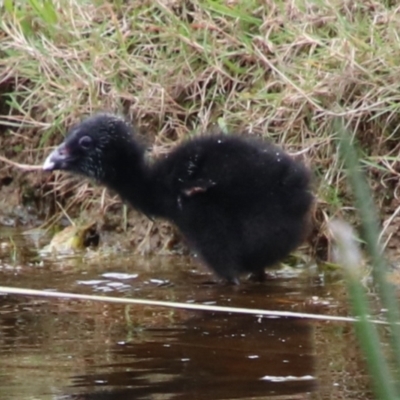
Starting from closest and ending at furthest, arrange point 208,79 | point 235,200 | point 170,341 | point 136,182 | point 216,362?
point 216,362 → point 170,341 → point 235,200 → point 136,182 → point 208,79

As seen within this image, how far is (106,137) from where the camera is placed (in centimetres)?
504

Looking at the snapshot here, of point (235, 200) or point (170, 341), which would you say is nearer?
point (170, 341)

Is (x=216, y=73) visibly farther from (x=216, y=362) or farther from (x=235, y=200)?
(x=216, y=362)

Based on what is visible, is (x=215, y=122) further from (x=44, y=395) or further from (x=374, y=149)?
(x=44, y=395)

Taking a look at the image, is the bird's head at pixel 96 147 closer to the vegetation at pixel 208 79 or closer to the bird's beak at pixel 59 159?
the bird's beak at pixel 59 159

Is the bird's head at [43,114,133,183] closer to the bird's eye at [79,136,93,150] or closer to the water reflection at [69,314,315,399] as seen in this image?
the bird's eye at [79,136,93,150]

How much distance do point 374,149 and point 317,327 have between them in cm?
155

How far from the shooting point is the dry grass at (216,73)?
5.00 m

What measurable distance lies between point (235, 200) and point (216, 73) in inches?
42.9

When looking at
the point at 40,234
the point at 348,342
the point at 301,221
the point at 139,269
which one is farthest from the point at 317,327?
the point at 40,234

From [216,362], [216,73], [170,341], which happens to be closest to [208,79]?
[216,73]

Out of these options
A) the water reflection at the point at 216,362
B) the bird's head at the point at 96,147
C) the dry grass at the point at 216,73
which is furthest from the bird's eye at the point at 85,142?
the water reflection at the point at 216,362

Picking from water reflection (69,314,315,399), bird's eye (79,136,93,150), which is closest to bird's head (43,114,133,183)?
bird's eye (79,136,93,150)

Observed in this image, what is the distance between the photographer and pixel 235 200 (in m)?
4.66
